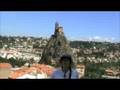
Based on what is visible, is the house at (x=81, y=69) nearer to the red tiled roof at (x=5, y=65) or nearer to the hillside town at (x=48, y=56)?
the hillside town at (x=48, y=56)

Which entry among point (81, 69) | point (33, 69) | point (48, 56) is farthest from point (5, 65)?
point (81, 69)

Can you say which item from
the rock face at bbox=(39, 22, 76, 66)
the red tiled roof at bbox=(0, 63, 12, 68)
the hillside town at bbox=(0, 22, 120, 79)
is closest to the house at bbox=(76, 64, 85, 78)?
the hillside town at bbox=(0, 22, 120, 79)

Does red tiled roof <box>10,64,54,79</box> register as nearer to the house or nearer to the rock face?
the rock face

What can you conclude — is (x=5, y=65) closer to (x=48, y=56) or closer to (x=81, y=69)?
(x=48, y=56)

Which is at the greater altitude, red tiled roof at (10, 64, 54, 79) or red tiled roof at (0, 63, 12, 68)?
red tiled roof at (0, 63, 12, 68)

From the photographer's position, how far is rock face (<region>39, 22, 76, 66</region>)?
2.08 metres

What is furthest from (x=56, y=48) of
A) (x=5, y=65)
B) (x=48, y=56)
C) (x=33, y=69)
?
(x=5, y=65)

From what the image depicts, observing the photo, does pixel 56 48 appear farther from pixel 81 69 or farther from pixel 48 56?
pixel 81 69

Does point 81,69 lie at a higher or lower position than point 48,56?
lower

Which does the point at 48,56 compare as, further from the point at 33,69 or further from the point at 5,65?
the point at 5,65

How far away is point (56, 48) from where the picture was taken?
83.3 inches
